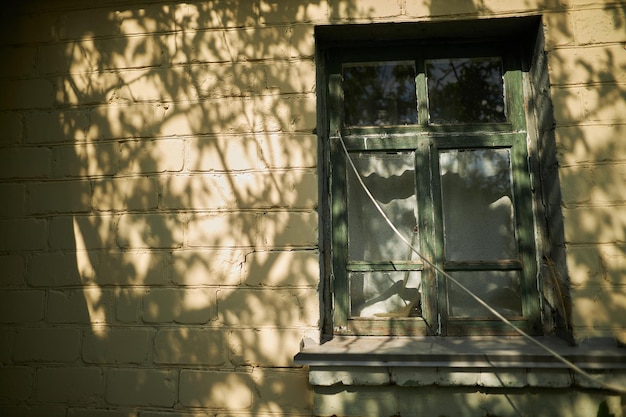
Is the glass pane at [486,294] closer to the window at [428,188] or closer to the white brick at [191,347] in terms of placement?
the window at [428,188]

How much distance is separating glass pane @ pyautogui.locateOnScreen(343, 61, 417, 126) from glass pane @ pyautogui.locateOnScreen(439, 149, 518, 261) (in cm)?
33

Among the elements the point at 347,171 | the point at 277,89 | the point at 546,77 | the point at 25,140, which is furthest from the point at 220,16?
the point at 546,77

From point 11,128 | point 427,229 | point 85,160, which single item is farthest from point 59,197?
point 427,229

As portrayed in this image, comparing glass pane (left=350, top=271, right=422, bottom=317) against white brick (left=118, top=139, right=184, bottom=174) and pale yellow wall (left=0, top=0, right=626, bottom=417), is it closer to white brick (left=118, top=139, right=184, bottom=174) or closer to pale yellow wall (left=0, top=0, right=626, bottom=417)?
pale yellow wall (left=0, top=0, right=626, bottom=417)

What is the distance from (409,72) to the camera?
238 centimetres

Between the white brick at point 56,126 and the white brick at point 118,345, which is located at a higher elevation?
the white brick at point 56,126

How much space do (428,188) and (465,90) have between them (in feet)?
1.95

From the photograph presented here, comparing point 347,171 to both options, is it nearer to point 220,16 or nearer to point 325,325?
point 325,325

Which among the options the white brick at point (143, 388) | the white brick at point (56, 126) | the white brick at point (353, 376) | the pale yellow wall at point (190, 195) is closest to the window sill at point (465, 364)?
the white brick at point (353, 376)

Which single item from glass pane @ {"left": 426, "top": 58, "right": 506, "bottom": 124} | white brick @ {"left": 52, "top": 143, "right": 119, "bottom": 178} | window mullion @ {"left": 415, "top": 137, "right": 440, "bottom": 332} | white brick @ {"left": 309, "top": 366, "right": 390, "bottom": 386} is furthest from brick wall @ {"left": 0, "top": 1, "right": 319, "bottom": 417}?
glass pane @ {"left": 426, "top": 58, "right": 506, "bottom": 124}

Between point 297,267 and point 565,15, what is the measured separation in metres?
1.83

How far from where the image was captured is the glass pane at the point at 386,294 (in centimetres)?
219

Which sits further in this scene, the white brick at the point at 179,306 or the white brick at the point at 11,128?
the white brick at the point at 11,128

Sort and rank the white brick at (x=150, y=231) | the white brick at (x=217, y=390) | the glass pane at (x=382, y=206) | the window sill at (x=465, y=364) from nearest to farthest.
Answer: the window sill at (x=465, y=364)
the white brick at (x=217, y=390)
the white brick at (x=150, y=231)
the glass pane at (x=382, y=206)
